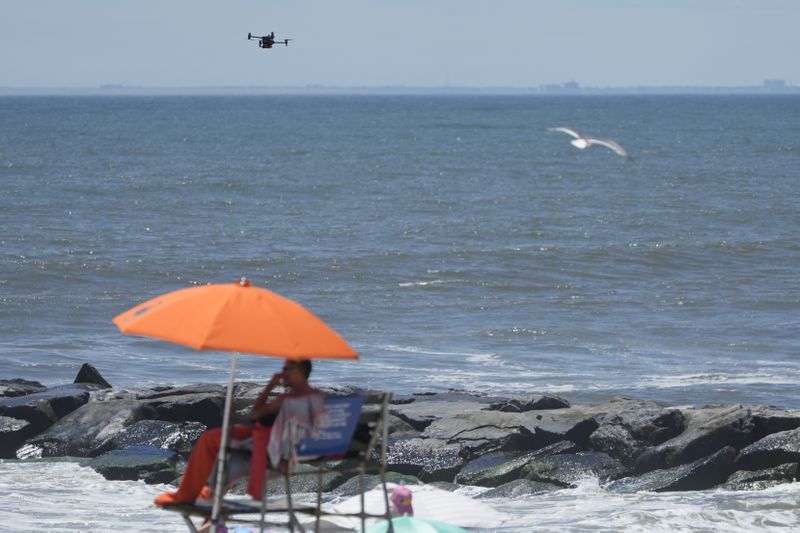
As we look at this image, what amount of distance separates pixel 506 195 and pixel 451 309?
2634cm

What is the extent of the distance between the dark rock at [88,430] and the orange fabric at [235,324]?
22.5 feet

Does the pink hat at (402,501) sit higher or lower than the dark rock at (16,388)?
higher

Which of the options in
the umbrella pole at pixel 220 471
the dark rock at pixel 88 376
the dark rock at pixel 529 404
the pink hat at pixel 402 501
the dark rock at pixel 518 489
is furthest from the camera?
the dark rock at pixel 88 376

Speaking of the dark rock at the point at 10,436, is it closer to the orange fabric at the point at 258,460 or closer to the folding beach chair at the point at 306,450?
the folding beach chair at the point at 306,450

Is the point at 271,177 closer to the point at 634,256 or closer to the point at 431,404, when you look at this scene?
the point at 634,256

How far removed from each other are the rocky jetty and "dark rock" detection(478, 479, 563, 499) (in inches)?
0.5

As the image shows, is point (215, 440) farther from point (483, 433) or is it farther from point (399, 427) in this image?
point (399, 427)

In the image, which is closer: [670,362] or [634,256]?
[670,362]

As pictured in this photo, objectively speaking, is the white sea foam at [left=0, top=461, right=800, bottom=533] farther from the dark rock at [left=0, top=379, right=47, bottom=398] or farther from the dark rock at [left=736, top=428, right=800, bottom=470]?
the dark rock at [left=0, top=379, right=47, bottom=398]


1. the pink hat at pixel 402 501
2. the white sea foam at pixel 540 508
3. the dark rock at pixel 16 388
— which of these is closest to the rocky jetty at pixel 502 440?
the white sea foam at pixel 540 508

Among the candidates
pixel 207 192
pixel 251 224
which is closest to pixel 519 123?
pixel 207 192

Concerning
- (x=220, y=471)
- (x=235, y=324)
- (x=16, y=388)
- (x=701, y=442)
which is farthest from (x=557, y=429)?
(x=235, y=324)

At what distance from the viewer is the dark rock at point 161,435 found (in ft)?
46.7

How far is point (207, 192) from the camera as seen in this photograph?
169 feet
